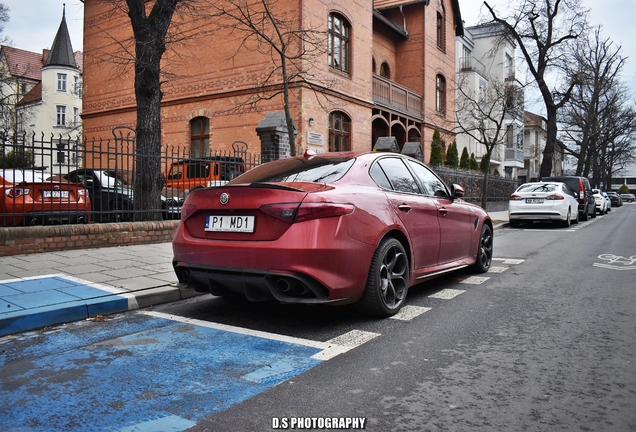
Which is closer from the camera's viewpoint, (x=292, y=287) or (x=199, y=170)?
(x=292, y=287)

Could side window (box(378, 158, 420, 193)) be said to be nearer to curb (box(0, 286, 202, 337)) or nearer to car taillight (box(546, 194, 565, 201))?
curb (box(0, 286, 202, 337))

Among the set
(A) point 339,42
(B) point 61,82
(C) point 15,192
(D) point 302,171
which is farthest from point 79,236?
(B) point 61,82

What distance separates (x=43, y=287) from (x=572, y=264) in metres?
7.45

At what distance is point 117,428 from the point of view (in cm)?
252

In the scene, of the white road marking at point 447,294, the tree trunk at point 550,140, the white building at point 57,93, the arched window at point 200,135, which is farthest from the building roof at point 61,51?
the white road marking at point 447,294

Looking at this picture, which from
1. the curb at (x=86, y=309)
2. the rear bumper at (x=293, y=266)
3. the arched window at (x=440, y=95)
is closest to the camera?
the rear bumper at (x=293, y=266)

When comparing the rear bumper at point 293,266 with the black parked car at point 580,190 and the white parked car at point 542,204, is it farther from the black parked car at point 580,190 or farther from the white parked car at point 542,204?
the black parked car at point 580,190

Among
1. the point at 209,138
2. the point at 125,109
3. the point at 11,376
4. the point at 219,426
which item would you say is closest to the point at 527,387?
the point at 219,426

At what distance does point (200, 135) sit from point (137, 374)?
18759 mm

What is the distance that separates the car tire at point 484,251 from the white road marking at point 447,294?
47.2 inches

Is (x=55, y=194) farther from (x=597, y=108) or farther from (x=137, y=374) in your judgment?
(x=597, y=108)

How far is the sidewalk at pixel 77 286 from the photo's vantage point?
4.54 m

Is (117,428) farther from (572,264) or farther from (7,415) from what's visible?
(572,264)

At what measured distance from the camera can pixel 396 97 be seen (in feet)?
83.0
